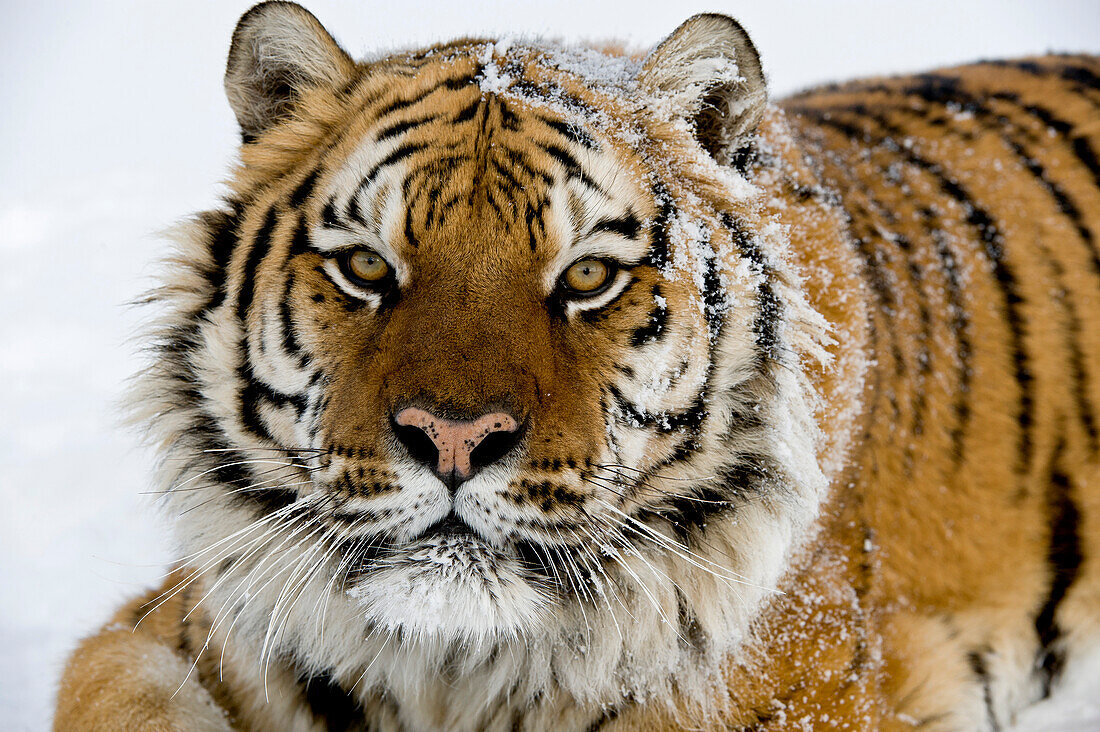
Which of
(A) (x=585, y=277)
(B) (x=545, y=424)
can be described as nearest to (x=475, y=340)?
(B) (x=545, y=424)

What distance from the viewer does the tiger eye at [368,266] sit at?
1.75 m

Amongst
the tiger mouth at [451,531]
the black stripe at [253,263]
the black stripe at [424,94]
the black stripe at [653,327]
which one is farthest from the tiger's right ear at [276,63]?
the tiger mouth at [451,531]

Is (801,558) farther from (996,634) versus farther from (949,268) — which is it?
(949,268)

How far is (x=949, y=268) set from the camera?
249 cm

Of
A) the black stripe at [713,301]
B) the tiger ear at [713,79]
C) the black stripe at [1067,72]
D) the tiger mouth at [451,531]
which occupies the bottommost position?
the tiger mouth at [451,531]

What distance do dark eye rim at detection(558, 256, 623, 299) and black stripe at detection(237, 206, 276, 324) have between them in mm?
661

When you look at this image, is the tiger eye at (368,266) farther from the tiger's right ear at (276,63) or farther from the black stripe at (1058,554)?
the black stripe at (1058,554)

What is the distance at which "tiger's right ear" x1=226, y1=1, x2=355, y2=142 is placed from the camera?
6.43ft

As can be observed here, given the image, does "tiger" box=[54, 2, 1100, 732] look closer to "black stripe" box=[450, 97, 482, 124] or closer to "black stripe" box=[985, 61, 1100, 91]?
"black stripe" box=[450, 97, 482, 124]

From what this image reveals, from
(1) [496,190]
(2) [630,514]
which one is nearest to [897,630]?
(2) [630,514]

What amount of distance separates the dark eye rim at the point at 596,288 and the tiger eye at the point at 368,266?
345mm

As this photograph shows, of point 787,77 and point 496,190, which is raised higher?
point 787,77

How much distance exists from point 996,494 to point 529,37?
1732 millimetres

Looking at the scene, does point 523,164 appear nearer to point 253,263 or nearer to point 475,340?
point 475,340
